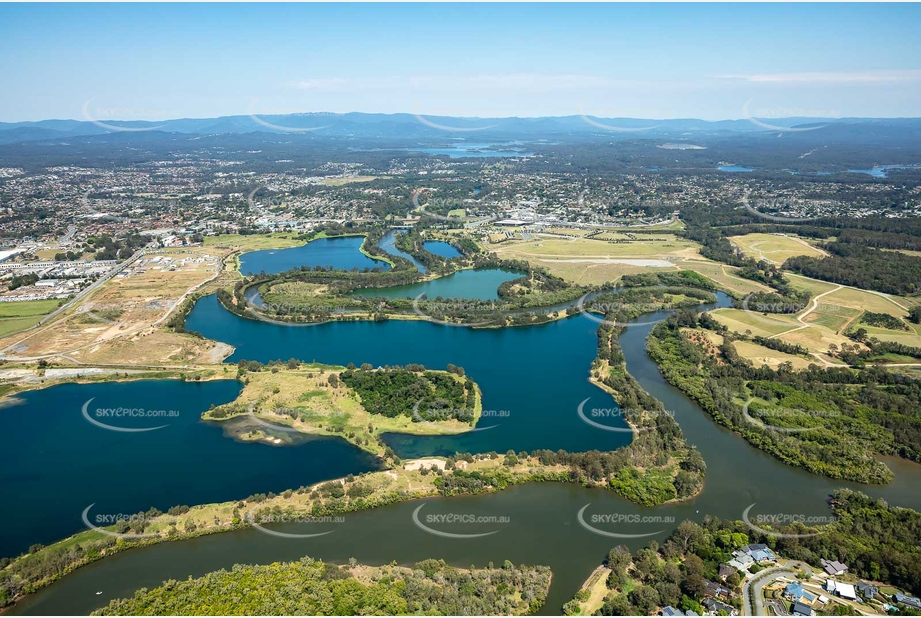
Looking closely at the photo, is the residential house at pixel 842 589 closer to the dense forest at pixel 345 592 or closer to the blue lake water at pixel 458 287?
the dense forest at pixel 345 592

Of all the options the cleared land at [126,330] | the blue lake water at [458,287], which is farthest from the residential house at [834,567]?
the cleared land at [126,330]

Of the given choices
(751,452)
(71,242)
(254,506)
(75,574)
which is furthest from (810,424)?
(71,242)

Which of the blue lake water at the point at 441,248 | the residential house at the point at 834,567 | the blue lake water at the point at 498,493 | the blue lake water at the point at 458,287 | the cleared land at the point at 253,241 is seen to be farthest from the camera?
the cleared land at the point at 253,241

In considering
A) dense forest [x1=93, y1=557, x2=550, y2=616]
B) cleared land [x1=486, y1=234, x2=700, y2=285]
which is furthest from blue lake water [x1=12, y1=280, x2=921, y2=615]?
cleared land [x1=486, y1=234, x2=700, y2=285]

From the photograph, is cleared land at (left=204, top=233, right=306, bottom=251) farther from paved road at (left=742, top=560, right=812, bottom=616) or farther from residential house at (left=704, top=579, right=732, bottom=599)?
paved road at (left=742, top=560, right=812, bottom=616)

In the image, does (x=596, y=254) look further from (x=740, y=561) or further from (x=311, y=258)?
(x=740, y=561)

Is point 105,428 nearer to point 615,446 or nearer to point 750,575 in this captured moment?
point 615,446

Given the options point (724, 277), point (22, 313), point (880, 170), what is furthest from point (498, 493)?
point (880, 170)
